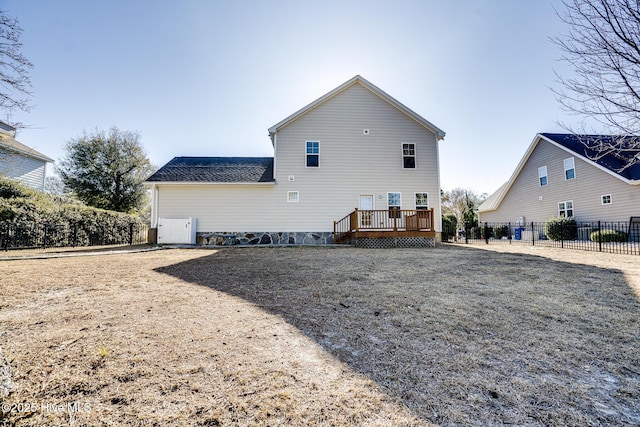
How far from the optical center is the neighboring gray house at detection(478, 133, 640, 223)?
14.4 meters

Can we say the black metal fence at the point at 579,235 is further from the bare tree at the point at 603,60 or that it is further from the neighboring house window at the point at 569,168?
the bare tree at the point at 603,60

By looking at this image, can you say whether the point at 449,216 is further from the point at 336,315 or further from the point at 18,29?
the point at 18,29

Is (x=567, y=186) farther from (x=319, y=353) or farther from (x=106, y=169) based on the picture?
(x=106, y=169)

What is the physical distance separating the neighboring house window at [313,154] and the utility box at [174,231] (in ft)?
21.6

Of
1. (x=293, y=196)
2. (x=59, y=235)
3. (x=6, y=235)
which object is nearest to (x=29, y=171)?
(x=59, y=235)

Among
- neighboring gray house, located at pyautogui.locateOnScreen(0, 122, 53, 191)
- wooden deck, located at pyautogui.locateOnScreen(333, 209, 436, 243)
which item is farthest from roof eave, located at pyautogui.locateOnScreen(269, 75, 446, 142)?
neighboring gray house, located at pyautogui.locateOnScreen(0, 122, 53, 191)

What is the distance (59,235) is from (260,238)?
8468mm

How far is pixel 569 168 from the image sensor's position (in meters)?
17.0

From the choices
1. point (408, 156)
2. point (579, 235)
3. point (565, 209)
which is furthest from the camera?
point (565, 209)

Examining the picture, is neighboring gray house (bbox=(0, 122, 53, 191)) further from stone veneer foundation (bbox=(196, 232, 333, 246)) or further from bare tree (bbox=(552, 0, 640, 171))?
bare tree (bbox=(552, 0, 640, 171))

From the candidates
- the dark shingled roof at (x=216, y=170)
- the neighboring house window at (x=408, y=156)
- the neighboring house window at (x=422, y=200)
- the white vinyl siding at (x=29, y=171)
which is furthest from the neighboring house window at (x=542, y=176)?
the white vinyl siding at (x=29, y=171)

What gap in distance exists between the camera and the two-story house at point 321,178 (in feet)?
44.1

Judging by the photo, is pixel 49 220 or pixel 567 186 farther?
pixel 567 186

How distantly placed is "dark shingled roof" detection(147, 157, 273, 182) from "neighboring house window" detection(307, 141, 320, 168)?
2108mm
